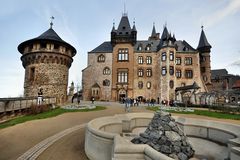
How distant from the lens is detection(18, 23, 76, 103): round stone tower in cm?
2903

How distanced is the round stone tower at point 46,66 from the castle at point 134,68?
38.9 ft

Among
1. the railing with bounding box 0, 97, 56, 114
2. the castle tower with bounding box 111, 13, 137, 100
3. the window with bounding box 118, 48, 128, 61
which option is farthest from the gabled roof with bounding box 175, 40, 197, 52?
the railing with bounding box 0, 97, 56, 114

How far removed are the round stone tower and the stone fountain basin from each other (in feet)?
73.1

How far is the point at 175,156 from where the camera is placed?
5863 mm

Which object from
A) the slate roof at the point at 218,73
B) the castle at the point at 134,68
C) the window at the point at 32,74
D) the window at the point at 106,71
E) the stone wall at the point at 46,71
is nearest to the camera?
the stone wall at the point at 46,71

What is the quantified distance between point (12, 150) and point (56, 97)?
894 inches

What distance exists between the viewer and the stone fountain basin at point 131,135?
4332mm

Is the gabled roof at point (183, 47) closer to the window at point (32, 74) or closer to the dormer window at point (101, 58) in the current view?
the dormer window at point (101, 58)

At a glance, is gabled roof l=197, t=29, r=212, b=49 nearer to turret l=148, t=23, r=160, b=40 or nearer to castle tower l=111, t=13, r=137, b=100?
turret l=148, t=23, r=160, b=40

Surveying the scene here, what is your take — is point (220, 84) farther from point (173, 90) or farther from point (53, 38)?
point (53, 38)

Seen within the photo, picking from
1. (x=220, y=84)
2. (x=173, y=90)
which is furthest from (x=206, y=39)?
(x=220, y=84)

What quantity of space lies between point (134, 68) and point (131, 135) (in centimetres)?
3432

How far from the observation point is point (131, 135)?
8.35 m

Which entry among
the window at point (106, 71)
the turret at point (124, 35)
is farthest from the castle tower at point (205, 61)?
the window at point (106, 71)
